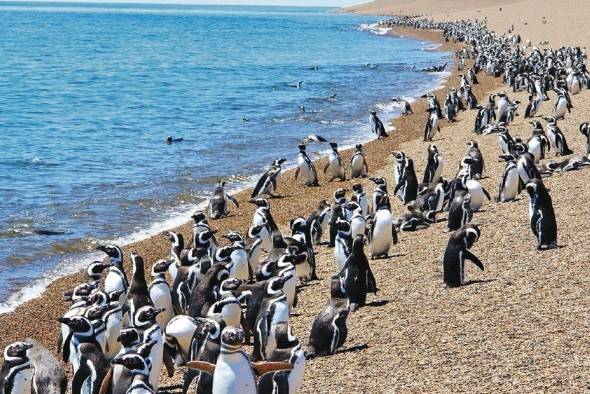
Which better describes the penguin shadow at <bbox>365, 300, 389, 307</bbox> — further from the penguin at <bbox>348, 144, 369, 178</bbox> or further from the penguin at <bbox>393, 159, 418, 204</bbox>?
the penguin at <bbox>348, 144, 369, 178</bbox>

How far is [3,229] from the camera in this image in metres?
18.5

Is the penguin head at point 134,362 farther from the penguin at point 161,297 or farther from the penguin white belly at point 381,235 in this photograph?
the penguin white belly at point 381,235

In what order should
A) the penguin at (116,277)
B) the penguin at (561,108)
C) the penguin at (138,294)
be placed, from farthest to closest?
the penguin at (561,108), the penguin at (116,277), the penguin at (138,294)

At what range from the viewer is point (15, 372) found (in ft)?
26.9

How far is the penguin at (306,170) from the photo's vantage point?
21.5m

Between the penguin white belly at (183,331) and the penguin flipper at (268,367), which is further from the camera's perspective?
the penguin white belly at (183,331)

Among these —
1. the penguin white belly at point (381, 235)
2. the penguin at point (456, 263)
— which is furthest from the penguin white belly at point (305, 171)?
the penguin at point (456, 263)

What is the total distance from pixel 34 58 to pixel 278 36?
149 ft

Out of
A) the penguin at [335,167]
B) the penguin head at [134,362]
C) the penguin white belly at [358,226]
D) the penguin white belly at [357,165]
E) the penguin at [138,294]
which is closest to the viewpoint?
the penguin head at [134,362]

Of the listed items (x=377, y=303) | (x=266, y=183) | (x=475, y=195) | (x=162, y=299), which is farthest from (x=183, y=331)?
(x=266, y=183)

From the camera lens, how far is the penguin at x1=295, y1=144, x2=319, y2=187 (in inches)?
846

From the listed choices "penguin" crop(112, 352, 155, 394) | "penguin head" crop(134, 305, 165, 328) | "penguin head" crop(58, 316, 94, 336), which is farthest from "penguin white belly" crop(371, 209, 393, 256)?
"penguin" crop(112, 352, 155, 394)

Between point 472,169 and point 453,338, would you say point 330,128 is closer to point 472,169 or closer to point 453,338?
point 472,169

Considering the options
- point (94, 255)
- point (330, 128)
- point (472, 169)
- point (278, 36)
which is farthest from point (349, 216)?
point (278, 36)
